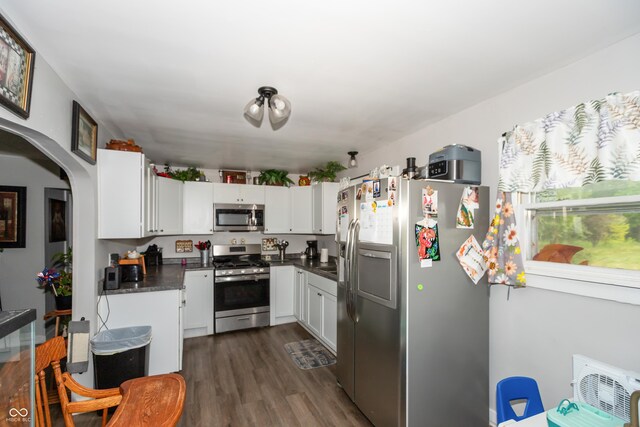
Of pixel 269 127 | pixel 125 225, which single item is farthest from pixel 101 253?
pixel 269 127

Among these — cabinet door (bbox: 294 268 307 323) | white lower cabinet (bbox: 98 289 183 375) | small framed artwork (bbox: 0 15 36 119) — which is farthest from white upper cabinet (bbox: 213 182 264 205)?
small framed artwork (bbox: 0 15 36 119)

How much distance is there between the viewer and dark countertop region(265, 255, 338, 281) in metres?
3.47

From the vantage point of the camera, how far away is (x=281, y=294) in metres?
4.42

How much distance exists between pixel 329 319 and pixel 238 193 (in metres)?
2.32

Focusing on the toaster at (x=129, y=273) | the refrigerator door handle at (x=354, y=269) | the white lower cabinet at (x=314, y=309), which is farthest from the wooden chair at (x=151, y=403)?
the white lower cabinet at (x=314, y=309)

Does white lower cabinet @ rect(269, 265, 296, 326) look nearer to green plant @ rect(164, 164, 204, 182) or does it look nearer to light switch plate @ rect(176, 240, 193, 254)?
light switch plate @ rect(176, 240, 193, 254)

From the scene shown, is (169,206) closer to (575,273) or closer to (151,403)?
(151,403)

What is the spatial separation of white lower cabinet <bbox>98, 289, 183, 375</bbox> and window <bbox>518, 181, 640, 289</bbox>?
3021mm

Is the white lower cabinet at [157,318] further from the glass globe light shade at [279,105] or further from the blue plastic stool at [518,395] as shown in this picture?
the blue plastic stool at [518,395]

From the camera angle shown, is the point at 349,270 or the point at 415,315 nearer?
the point at 415,315

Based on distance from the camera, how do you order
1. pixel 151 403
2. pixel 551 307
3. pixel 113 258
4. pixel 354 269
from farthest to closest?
pixel 113 258 < pixel 354 269 < pixel 551 307 < pixel 151 403

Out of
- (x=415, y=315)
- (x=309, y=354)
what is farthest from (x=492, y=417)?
(x=309, y=354)

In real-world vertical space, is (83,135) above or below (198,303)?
above

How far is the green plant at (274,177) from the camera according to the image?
4.75 metres
